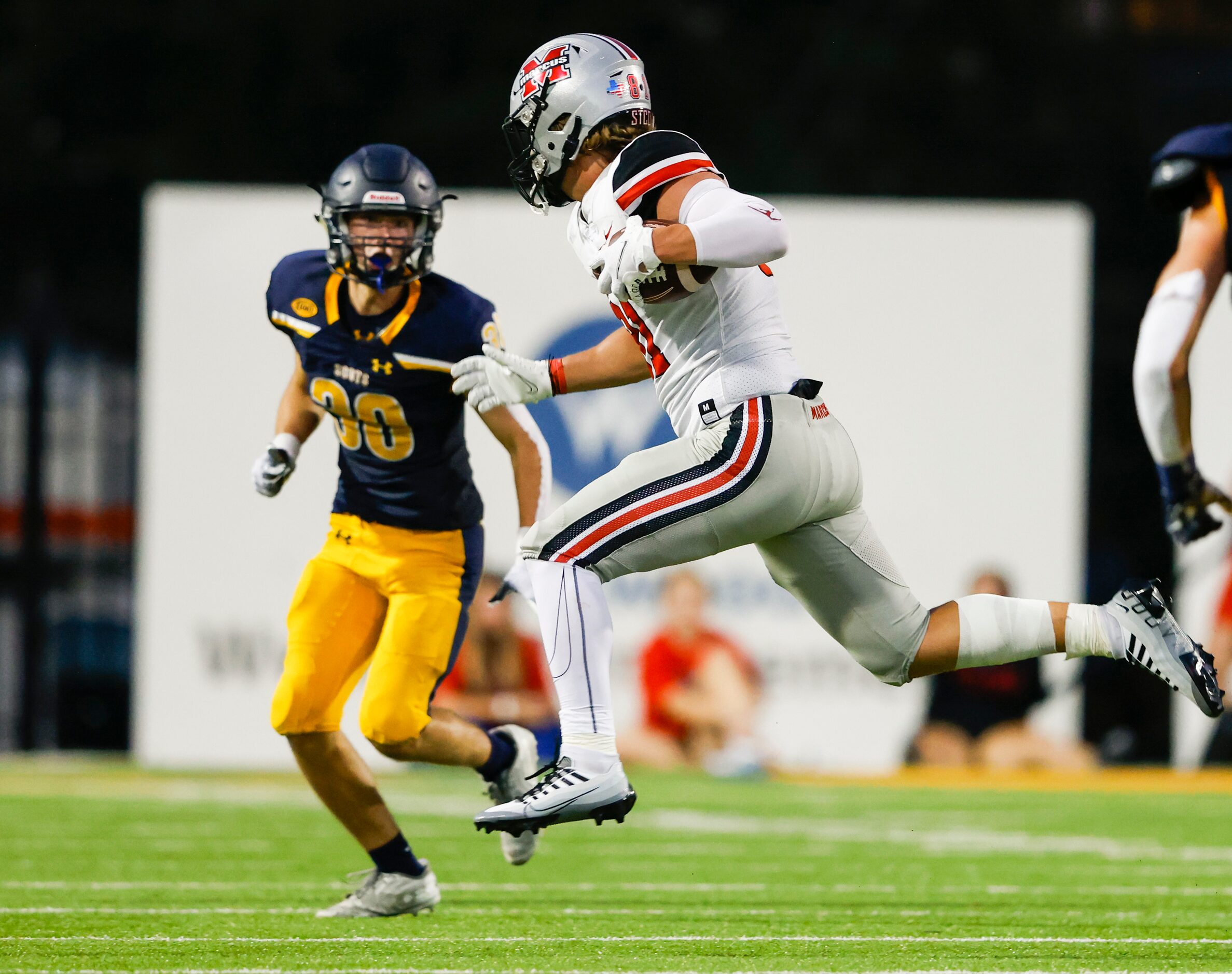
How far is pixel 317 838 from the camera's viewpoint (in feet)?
22.9

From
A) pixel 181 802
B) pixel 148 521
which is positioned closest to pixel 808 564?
pixel 181 802

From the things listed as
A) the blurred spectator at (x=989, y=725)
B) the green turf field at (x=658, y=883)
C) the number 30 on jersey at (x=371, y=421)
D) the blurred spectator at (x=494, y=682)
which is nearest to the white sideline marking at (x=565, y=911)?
the green turf field at (x=658, y=883)

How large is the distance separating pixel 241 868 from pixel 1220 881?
3.04 metres

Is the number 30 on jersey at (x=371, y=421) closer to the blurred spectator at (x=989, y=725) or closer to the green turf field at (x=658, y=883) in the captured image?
the green turf field at (x=658, y=883)

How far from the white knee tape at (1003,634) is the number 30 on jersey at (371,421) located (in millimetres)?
1672

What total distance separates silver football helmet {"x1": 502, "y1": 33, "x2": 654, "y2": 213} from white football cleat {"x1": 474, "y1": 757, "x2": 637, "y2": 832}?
1.37 metres

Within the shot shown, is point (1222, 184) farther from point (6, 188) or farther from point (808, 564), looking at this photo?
point (6, 188)

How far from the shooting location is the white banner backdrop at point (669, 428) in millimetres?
9930

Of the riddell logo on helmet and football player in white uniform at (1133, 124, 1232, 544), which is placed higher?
the riddell logo on helmet

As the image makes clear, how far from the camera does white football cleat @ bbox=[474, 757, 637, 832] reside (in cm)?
392

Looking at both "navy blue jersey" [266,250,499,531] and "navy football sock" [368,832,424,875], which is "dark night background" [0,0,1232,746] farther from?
"navy football sock" [368,832,424,875]

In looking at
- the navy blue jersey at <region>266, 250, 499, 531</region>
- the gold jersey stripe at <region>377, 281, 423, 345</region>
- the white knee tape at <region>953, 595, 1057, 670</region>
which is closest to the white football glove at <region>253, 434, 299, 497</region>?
the navy blue jersey at <region>266, 250, 499, 531</region>

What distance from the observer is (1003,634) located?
4289 mm

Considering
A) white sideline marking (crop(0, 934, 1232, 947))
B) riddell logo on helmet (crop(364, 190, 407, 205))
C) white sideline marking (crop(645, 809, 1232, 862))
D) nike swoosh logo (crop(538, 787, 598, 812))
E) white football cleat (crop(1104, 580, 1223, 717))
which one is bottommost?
white sideline marking (crop(0, 934, 1232, 947))
